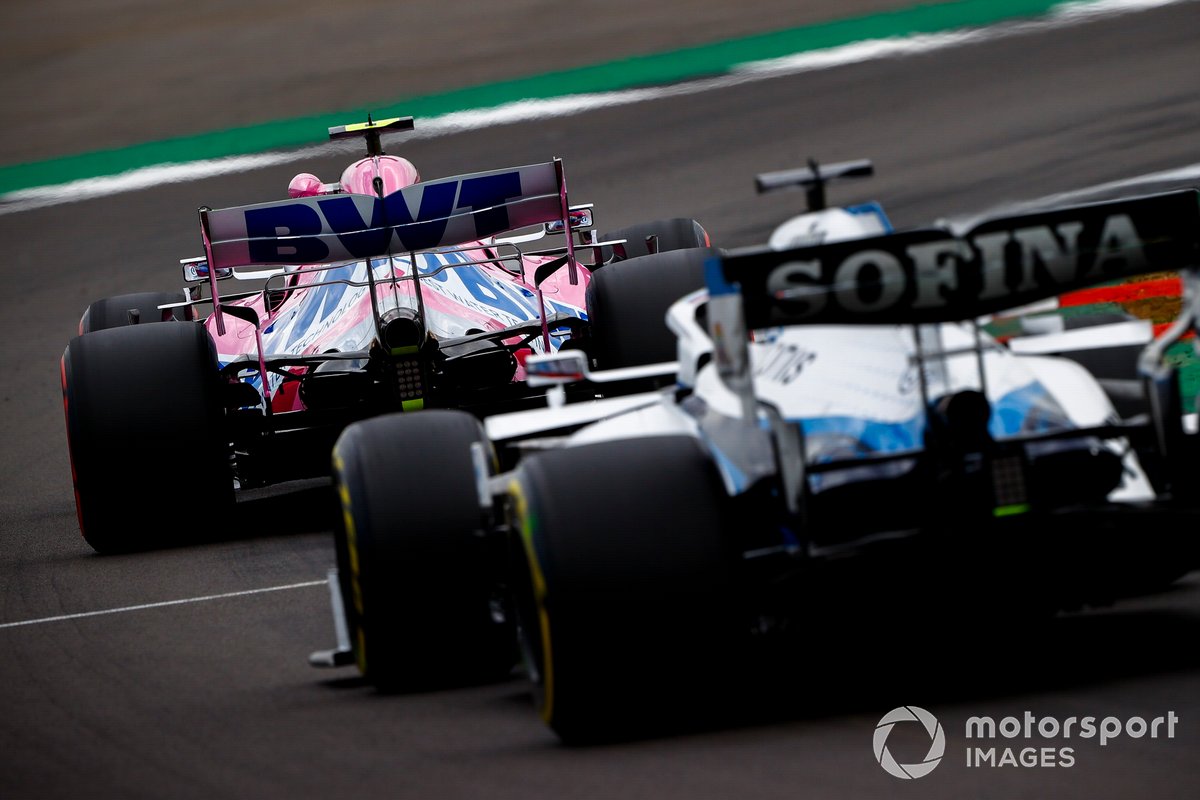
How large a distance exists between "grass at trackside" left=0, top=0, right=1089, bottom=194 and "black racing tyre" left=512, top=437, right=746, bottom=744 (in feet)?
70.7

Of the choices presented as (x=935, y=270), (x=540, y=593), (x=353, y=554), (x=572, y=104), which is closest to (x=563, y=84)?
(x=572, y=104)

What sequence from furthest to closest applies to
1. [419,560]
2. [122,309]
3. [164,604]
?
[122,309], [164,604], [419,560]

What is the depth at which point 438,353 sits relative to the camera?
32.7 feet

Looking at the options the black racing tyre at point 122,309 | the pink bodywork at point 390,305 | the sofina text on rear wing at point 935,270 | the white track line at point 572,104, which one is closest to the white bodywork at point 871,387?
the sofina text on rear wing at point 935,270

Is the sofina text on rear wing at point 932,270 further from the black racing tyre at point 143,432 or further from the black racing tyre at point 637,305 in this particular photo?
the black racing tyre at point 143,432

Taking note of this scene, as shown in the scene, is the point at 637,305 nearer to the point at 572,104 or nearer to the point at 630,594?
the point at 630,594

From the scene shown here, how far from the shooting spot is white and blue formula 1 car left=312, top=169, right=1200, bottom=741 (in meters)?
5.13

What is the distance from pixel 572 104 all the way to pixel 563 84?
1.43 meters

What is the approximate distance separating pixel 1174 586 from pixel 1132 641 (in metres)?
0.86

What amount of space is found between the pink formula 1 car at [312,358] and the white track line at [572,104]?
14.9 metres

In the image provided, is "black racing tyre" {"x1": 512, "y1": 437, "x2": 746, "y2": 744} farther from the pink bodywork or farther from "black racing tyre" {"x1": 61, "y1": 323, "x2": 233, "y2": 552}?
the pink bodywork

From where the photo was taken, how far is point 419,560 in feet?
19.6

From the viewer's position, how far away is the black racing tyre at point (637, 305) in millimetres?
9930

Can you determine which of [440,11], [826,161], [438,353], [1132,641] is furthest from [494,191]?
[440,11]
